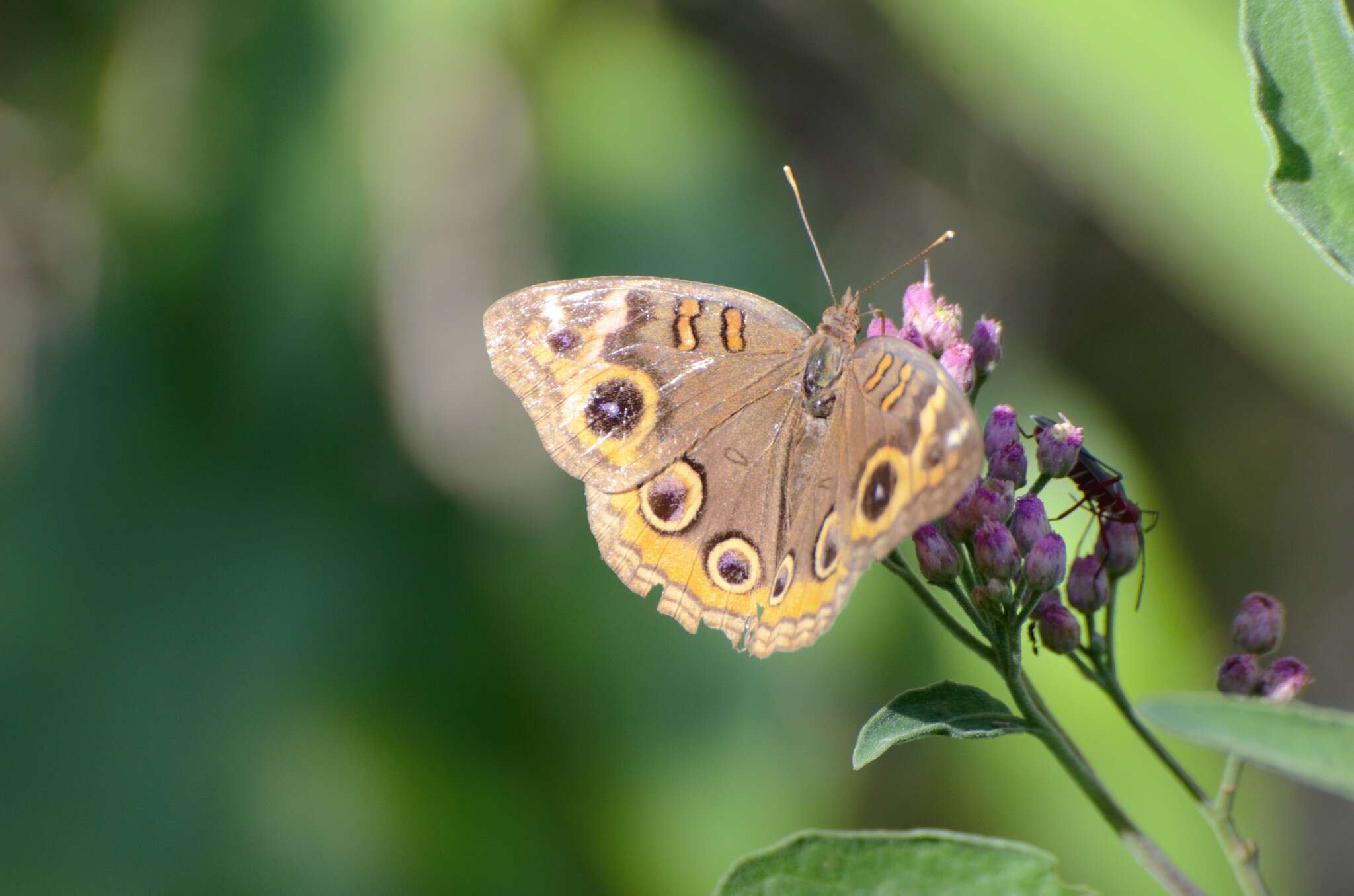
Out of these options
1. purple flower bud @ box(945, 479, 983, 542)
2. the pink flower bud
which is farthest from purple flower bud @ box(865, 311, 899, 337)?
purple flower bud @ box(945, 479, 983, 542)

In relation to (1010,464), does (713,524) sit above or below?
below

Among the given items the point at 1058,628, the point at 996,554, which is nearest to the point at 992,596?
the point at 996,554

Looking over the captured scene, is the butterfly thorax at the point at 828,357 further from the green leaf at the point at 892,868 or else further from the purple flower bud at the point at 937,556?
the green leaf at the point at 892,868

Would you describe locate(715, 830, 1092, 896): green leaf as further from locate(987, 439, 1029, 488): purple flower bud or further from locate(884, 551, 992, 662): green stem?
Result: locate(987, 439, 1029, 488): purple flower bud

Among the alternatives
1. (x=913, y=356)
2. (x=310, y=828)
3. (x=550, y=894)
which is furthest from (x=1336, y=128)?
(x=310, y=828)

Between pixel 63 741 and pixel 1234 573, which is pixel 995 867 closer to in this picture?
pixel 63 741

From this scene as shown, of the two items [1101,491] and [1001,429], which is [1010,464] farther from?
[1101,491]
